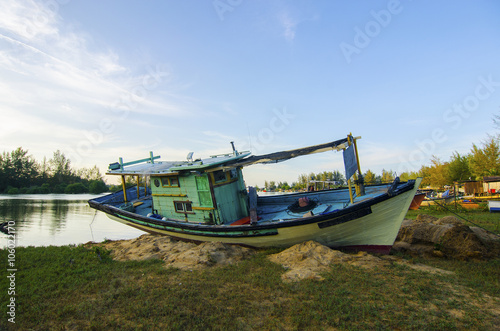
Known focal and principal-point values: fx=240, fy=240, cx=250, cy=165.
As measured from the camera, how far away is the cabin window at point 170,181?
33.0 feet

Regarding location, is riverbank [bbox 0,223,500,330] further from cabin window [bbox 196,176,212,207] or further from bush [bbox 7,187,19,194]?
bush [bbox 7,187,19,194]

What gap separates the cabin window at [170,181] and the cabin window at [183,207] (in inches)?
30.9

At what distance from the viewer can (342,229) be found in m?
7.37

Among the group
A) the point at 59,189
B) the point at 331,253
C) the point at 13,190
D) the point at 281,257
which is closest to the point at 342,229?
the point at 331,253

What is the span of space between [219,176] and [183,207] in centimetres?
206

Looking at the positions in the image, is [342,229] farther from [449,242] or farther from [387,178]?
[387,178]

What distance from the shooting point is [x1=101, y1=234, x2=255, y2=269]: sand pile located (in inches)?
274

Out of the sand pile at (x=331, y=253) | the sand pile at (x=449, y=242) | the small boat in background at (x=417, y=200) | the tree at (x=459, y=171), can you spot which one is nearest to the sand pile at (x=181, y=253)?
the sand pile at (x=331, y=253)

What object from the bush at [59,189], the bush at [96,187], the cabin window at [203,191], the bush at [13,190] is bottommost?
the cabin window at [203,191]

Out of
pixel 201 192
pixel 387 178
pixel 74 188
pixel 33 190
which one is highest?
pixel 33 190

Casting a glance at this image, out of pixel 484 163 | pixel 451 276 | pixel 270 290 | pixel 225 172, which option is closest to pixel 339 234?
pixel 451 276

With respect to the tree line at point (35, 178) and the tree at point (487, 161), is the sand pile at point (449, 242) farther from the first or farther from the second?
the tree line at point (35, 178)

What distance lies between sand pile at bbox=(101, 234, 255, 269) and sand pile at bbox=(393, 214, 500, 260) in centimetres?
534

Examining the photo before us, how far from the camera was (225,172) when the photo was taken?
9.91 metres
